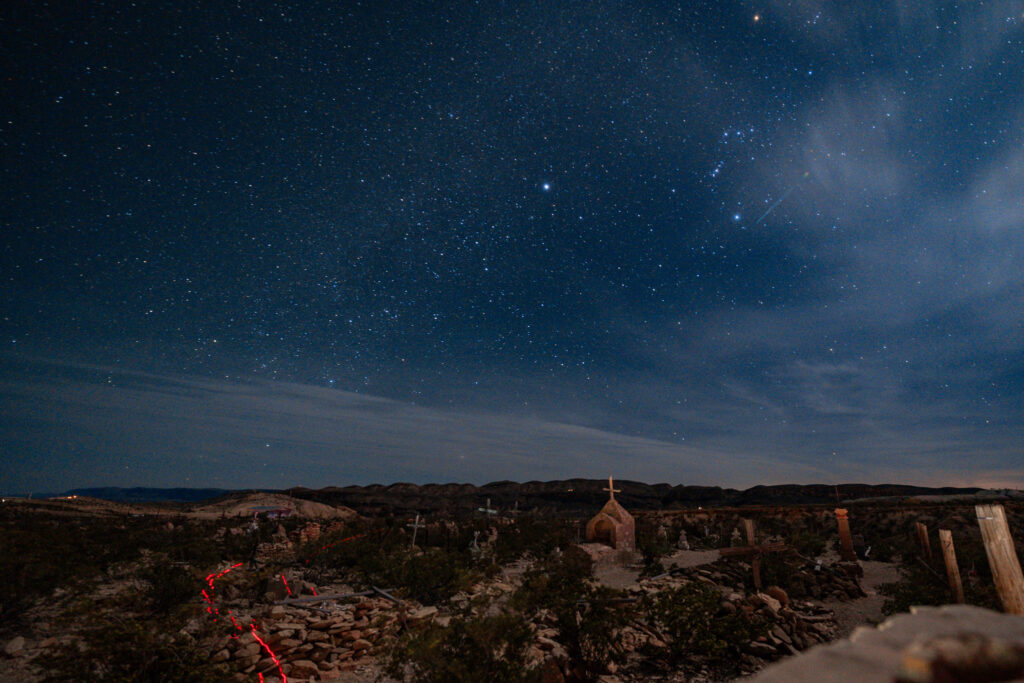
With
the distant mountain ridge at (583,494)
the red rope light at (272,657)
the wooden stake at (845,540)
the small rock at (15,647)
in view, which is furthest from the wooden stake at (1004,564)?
the distant mountain ridge at (583,494)

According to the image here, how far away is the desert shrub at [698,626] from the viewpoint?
9.02 meters

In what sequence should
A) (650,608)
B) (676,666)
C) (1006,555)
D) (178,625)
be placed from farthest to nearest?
(650,608), (676,666), (178,625), (1006,555)

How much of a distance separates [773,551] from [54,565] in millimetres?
21641

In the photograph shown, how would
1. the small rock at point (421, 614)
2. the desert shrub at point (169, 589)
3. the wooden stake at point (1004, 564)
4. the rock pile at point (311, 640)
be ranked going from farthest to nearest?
the desert shrub at point (169, 589) → the small rock at point (421, 614) → the rock pile at point (311, 640) → the wooden stake at point (1004, 564)

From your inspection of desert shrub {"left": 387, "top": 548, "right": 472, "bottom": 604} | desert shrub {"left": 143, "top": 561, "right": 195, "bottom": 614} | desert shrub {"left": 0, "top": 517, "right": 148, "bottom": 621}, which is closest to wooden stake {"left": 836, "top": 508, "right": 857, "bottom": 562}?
desert shrub {"left": 387, "top": 548, "right": 472, "bottom": 604}

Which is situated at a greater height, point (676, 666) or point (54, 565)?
point (54, 565)

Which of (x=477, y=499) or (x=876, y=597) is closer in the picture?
(x=876, y=597)

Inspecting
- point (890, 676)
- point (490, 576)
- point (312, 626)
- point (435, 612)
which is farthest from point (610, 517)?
point (890, 676)

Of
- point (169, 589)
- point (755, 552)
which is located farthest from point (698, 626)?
point (169, 589)

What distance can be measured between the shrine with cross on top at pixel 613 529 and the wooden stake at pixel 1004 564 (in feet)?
59.8

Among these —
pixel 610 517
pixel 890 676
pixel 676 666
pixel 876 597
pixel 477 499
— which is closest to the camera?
pixel 890 676

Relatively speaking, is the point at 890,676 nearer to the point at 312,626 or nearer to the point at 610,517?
the point at 312,626

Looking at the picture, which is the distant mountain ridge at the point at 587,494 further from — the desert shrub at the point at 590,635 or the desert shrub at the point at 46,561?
the desert shrub at the point at 590,635

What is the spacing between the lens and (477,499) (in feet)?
224
